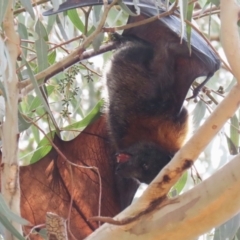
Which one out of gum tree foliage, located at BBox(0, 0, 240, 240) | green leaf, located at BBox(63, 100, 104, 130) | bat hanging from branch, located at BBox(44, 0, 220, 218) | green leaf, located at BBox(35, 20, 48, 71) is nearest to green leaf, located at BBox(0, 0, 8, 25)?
gum tree foliage, located at BBox(0, 0, 240, 240)

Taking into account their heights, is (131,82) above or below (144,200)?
above

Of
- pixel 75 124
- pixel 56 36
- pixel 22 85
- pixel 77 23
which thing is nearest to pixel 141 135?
pixel 75 124

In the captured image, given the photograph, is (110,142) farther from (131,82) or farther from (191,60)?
(191,60)

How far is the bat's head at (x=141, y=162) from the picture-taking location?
1.51 m

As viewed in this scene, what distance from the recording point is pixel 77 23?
1.43m

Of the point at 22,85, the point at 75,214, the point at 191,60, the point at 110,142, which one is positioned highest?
the point at 22,85

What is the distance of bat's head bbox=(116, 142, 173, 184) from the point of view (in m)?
1.51

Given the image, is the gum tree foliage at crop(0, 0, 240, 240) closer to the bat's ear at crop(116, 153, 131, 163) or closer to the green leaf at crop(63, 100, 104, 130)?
the green leaf at crop(63, 100, 104, 130)

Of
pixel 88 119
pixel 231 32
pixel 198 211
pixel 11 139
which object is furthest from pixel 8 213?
→ pixel 88 119

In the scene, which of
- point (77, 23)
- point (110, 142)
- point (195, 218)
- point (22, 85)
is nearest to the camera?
point (195, 218)

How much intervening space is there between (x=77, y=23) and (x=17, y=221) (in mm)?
609

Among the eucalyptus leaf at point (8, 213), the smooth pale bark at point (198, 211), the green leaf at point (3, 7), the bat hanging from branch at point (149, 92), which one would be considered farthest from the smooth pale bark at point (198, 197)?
the bat hanging from branch at point (149, 92)

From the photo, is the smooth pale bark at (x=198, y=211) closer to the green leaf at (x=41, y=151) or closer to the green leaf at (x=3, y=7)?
the green leaf at (x=3, y=7)

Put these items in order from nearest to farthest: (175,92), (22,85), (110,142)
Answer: (22,85) < (175,92) < (110,142)
